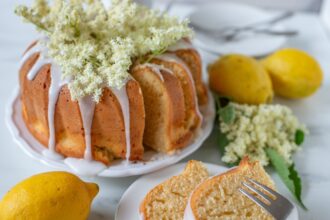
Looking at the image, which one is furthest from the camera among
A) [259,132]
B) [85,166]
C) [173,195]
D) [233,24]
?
[233,24]

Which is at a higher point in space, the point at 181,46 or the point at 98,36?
the point at 98,36

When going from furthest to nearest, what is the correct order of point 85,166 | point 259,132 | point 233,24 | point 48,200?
point 233,24 → point 259,132 → point 85,166 → point 48,200

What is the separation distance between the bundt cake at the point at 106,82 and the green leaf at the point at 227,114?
0.09 m


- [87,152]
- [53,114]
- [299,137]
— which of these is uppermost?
[53,114]

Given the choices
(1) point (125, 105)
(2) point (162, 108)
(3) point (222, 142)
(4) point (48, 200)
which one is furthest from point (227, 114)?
(4) point (48, 200)

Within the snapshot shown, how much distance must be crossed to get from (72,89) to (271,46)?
0.88m

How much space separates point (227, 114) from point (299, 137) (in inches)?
8.3

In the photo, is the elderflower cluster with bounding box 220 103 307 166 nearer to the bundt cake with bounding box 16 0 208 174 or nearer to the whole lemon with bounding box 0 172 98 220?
the bundt cake with bounding box 16 0 208 174

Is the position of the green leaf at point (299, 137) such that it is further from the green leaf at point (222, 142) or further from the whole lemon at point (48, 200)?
the whole lemon at point (48, 200)

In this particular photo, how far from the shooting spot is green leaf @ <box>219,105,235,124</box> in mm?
1307

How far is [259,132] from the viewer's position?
4.19ft

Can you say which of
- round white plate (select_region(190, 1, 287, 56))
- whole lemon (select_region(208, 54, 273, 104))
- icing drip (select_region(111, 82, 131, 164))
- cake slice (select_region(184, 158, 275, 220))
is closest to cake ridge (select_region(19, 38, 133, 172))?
icing drip (select_region(111, 82, 131, 164))

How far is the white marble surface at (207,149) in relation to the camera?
118cm

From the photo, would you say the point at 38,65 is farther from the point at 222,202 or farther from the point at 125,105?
the point at 222,202
